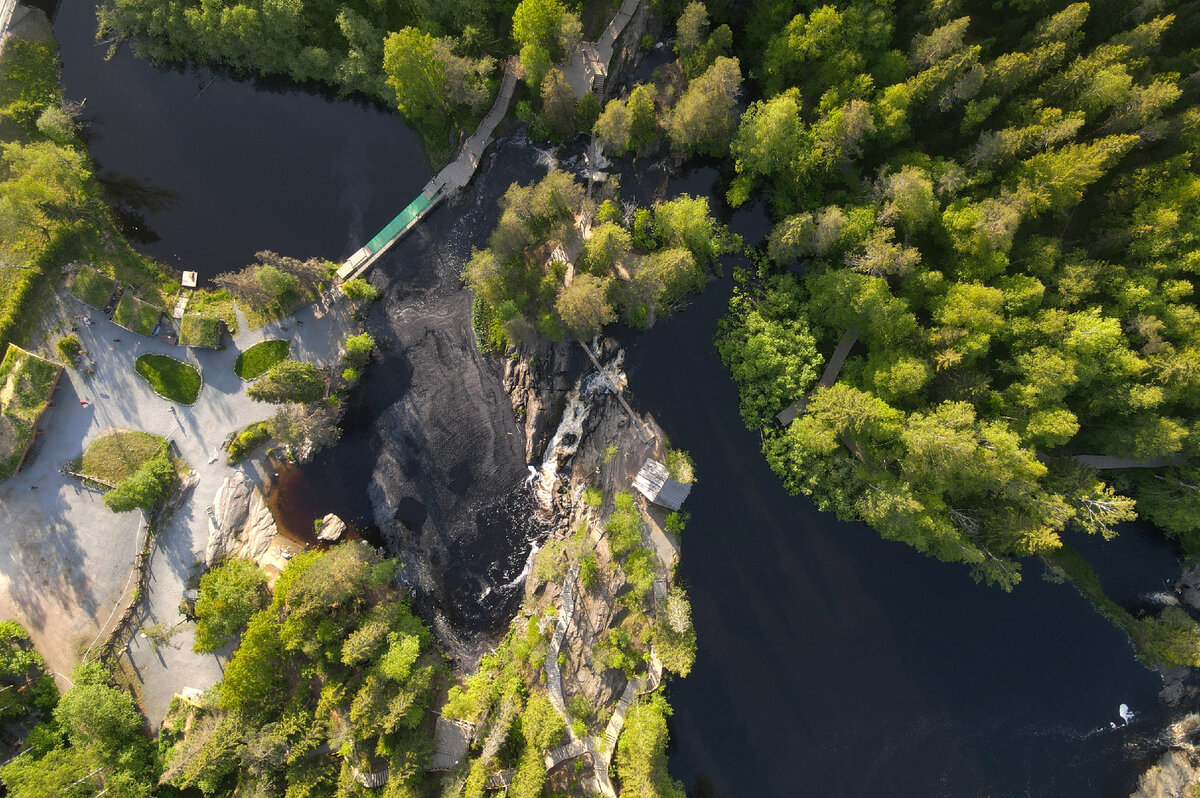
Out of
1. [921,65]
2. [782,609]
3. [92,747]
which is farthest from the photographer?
[782,609]

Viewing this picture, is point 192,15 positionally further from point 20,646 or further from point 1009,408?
point 1009,408

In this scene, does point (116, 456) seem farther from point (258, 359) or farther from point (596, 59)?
point (596, 59)

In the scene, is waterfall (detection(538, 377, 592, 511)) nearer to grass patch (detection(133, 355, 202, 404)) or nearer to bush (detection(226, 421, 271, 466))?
bush (detection(226, 421, 271, 466))

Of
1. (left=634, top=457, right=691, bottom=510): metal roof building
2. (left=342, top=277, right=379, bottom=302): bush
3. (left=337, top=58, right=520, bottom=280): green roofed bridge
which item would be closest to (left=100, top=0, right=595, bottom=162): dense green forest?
(left=337, top=58, right=520, bottom=280): green roofed bridge

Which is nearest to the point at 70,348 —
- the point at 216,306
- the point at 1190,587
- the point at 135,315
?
the point at 135,315

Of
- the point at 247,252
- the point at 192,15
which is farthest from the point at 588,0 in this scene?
the point at 247,252

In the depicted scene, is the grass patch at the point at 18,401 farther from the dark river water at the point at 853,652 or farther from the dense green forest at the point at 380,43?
the dense green forest at the point at 380,43
